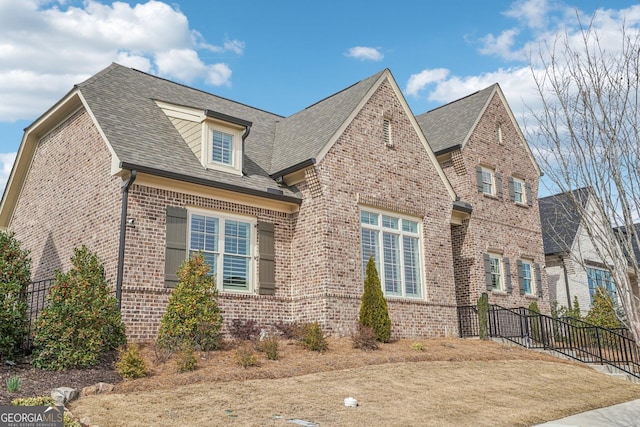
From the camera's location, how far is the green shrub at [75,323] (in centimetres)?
1071

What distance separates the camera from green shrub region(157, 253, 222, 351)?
11.8 metres

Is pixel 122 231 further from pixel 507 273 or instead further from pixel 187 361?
pixel 507 273

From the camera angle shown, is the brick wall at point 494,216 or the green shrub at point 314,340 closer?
the green shrub at point 314,340

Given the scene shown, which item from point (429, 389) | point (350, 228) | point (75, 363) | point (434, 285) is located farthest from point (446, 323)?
point (75, 363)

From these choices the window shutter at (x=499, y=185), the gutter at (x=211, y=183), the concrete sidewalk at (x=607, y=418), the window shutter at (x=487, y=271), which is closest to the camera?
the concrete sidewalk at (x=607, y=418)

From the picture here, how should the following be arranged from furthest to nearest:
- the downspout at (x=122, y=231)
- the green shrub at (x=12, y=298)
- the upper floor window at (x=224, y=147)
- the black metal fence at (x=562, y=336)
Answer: the upper floor window at (x=224, y=147)
the black metal fence at (x=562, y=336)
the downspout at (x=122, y=231)
the green shrub at (x=12, y=298)

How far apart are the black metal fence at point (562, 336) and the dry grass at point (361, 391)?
1432 mm

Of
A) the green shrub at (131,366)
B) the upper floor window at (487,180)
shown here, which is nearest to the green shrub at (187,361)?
the green shrub at (131,366)

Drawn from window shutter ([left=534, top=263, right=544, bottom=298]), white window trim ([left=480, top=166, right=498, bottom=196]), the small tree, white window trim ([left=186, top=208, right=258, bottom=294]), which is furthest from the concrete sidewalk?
white window trim ([left=480, top=166, right=498, bottom=196])

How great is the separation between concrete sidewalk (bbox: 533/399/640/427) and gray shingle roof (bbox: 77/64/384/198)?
8.87 m

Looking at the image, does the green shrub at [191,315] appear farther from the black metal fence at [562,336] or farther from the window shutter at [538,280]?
the window shutter at [538,280]

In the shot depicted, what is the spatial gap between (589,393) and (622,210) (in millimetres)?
6639

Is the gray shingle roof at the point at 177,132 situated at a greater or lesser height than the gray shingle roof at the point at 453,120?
lesser

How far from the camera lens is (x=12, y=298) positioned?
1161cm
